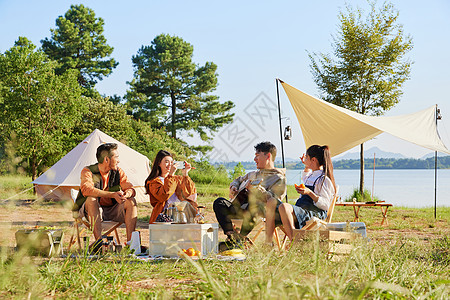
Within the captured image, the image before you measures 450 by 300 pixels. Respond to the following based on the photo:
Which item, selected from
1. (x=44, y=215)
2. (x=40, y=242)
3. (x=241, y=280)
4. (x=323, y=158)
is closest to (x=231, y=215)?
(x=323, y=158)

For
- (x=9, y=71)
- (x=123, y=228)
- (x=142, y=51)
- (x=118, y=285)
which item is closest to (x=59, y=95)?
(x=9, y=71)

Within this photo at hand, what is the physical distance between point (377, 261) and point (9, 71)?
31.2 feet

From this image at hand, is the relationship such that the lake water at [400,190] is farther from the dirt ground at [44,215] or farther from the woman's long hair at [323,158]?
the dirt ground at [44,215]

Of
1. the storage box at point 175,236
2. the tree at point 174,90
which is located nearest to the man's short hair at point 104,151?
the storage box at point 175,236

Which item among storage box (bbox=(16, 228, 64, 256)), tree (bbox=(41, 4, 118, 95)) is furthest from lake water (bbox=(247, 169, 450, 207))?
tree (bbox=(41, 4, 118, 95))

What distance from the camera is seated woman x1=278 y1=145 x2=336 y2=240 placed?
10.8ft

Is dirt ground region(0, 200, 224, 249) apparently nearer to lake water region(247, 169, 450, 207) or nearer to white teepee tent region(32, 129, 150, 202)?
white teepee tent region(32, 129, 150, 202)

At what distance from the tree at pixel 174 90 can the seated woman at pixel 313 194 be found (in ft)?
51.5

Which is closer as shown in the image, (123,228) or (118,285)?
(118,285)

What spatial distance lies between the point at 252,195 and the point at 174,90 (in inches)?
645

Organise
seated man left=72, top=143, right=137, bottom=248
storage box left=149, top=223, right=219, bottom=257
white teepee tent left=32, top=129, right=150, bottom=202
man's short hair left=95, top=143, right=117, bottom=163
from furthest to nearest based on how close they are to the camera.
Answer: white teepee tent left=32, top=129, right=150, bottom=202 < man's short hair left=95, top=143, right=117, bottom=163 < seated man left=72, top=143, right=137, bottom=248 < storage box left=149, top=223, right=219, bottom=257

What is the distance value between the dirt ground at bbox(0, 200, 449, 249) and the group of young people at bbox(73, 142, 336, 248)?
25.8 inches

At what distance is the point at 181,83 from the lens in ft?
64.5

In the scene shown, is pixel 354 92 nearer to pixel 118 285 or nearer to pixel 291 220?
pixel 291 220
